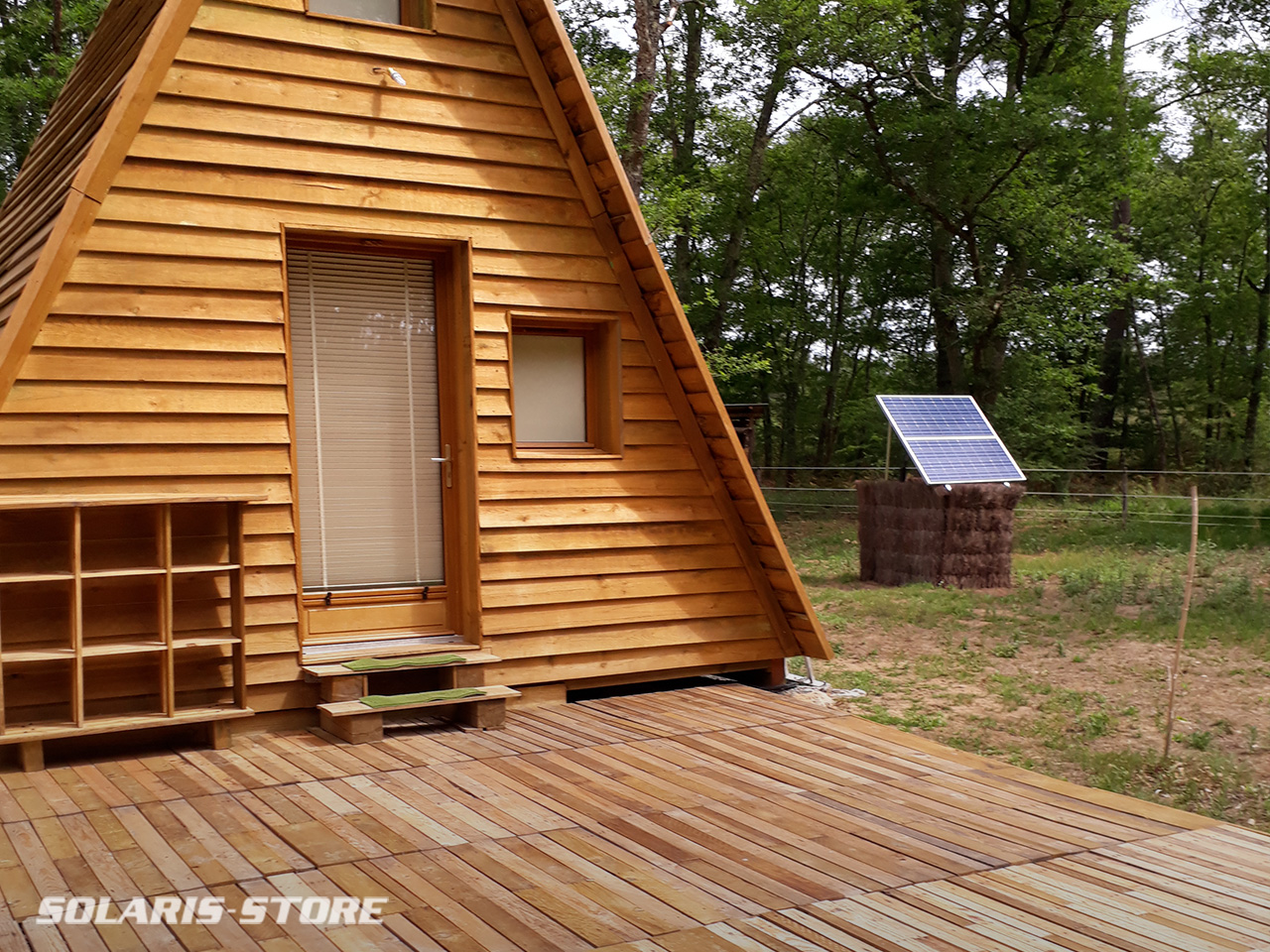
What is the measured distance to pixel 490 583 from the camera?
5730 millimetres

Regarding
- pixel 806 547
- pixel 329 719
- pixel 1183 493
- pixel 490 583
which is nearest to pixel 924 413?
pixel 806 547

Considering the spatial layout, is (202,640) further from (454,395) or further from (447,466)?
(454,395)

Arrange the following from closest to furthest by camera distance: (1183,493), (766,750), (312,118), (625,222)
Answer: (766,750)
(312,118)
(625,222)
(1183,493)

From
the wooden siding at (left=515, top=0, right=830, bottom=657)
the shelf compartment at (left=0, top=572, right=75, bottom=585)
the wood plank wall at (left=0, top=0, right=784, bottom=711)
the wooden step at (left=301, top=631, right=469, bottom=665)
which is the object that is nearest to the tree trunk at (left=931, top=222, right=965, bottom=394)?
the wooden siding at (left=515, top=0, right=830, bottom=657)

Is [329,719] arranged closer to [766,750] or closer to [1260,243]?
[766,750]

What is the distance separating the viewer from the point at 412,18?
580 centimetres

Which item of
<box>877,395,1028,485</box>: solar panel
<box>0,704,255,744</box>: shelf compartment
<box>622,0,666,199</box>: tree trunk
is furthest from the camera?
<box>622,0,666,199</box>: tree trunk

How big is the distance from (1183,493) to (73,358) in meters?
17.0

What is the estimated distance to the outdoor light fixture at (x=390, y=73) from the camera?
5547 millimetres

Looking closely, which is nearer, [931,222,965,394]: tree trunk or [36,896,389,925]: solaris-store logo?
[36,896,389,925]: solaris-store logo

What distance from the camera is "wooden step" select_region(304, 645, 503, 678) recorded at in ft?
16.9

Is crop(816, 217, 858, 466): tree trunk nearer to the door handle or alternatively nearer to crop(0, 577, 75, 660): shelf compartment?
the door handle

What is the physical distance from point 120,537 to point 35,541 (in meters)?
0.33

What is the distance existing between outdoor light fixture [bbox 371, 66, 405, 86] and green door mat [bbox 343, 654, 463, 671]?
2.89 metres
